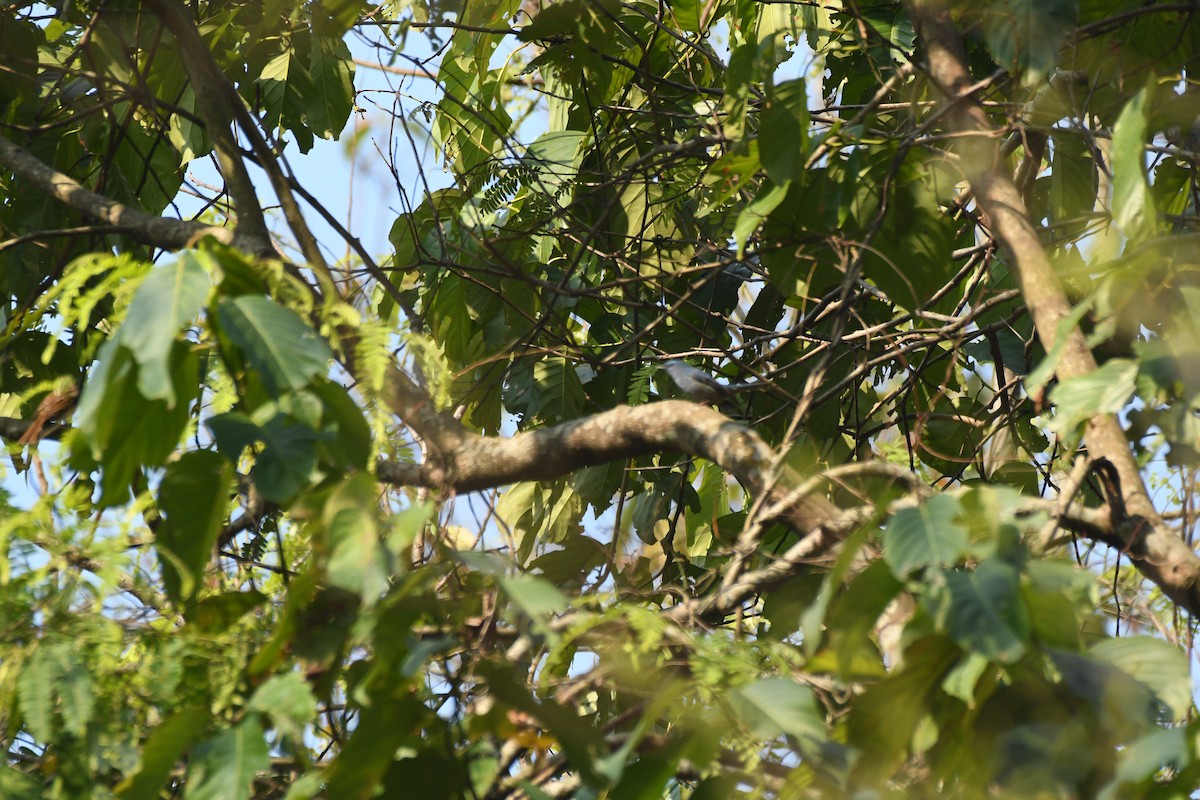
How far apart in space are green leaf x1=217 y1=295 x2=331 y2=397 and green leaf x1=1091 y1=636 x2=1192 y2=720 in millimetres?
729

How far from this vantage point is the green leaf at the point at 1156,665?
3.04ft

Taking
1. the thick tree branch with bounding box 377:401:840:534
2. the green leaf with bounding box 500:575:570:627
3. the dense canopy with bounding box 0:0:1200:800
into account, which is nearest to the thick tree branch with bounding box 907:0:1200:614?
the dense canopy with bounding box 0:0:1200:800

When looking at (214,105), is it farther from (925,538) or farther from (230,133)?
(925,538)

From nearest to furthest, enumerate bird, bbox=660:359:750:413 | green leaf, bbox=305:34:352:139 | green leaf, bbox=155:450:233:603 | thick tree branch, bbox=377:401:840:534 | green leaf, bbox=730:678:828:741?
green leaf, bbox=730:678:828:741 → green leaf, bbox=155:450:233:603 → thick tree branch, bbox=377:401:840:534 → bird, bbox=660:359:750:413 → green leaf, bbox=305:34:352:139

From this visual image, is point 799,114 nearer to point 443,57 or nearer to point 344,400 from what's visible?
point 344,400

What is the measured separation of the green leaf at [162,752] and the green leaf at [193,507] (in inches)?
5.3

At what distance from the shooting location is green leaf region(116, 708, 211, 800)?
926 millimetres

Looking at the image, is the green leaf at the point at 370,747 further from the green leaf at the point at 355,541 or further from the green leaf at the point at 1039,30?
the green leaf at the point at 1039,30

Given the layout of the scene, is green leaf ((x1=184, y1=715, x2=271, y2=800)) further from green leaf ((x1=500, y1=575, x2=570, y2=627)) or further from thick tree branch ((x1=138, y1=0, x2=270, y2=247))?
thick tree branch ((x1=138, y1=0, x2=270, y2=247))

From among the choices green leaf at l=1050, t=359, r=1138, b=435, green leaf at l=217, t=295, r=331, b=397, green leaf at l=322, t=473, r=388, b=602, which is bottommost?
green leaf at l=322, t=473, r=388, b=602

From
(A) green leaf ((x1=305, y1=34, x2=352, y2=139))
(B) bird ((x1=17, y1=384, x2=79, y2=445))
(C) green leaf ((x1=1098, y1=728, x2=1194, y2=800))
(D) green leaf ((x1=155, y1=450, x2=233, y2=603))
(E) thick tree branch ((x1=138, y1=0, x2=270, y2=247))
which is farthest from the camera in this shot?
(A) green leaf ((x1=305, y1=34, x2=352, y2=139))

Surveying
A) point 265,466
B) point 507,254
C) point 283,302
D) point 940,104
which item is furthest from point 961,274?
point 265,466

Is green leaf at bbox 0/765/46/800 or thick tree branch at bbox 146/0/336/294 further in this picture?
thick tree branch at bbox 146/0/336/294

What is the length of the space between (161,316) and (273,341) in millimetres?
98
